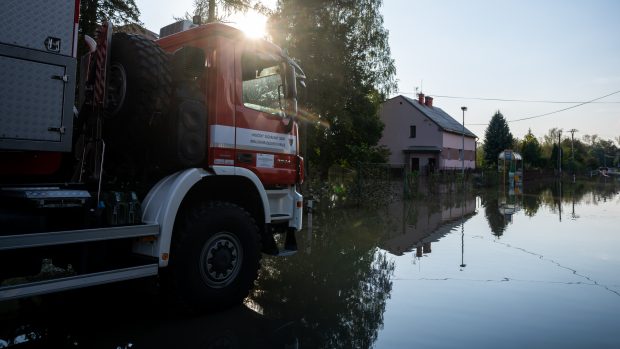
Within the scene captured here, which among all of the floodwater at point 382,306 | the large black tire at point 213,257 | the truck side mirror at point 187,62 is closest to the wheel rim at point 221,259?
the large black tire at point 213,257

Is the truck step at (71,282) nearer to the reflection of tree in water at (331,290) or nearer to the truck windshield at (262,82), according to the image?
the reflection of tree in water at (331,290)

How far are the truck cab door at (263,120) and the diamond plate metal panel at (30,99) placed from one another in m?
1.91

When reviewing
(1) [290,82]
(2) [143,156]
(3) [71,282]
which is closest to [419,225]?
(1) [290,82]

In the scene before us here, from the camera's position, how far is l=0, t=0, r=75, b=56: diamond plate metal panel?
11.3ft

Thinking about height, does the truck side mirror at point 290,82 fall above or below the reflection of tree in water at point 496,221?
above

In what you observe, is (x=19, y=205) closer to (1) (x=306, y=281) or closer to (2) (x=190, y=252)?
(2) (x=190, y=252)

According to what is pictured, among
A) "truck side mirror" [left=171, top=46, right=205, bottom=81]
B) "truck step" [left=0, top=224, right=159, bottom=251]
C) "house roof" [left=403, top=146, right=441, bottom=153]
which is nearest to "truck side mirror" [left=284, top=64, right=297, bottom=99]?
"truck side mirror" [left=171, top=46, right=205, bottom=81]

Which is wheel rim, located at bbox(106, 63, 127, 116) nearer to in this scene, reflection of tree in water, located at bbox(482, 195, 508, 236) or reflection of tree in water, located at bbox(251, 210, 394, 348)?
reflection of tree in water, located at bbox(251, 210, 394, 348)

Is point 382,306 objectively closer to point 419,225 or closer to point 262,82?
point 262,82

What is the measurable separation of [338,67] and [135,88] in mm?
15991

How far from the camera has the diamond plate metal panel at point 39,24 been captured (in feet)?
11.3

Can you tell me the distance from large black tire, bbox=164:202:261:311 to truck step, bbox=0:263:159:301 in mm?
346

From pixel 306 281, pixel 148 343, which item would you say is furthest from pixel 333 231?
pixel 148 343

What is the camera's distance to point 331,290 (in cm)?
584
